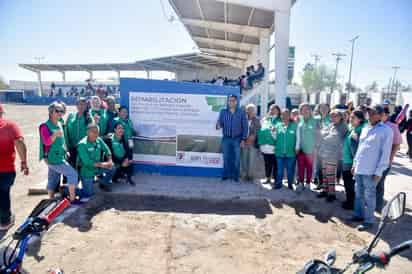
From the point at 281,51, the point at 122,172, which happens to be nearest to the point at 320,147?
the point at 122,172

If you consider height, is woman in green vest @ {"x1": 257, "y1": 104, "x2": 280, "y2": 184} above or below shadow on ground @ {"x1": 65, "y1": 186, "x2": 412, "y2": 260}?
above

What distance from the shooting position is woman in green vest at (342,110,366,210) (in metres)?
4.69

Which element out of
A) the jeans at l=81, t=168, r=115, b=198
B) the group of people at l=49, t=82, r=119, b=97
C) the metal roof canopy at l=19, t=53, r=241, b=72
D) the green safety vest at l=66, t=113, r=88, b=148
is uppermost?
the metal roof canopy at l=19, t=53, r=241, b=72

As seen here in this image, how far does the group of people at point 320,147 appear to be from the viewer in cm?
411

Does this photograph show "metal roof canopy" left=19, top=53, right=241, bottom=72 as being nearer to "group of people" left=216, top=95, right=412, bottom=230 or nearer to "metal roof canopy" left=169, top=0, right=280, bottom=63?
"metal roof canopy" left=169, top=0, right=280, bottom=63

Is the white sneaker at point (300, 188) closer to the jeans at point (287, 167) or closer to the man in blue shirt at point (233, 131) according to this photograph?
the jeans at point (287, 167)

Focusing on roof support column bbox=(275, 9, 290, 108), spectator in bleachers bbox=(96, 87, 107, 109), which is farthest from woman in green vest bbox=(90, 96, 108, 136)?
roof support column bbox=(275, 9, 290, 108)

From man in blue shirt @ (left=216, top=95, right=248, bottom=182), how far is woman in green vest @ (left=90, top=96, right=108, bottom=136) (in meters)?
2.58

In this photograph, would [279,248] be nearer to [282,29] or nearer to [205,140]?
[205,140]

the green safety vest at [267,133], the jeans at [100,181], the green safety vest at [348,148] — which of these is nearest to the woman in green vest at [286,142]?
the green safety vest at [267,133]

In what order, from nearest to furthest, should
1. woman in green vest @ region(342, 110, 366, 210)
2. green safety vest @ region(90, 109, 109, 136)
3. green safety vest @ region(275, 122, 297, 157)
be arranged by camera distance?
woman in green vest @ region(342, 110, 366, 210)
green safety vest @ region(275, 122, 297, 157)
green safety vest @ region(90, 109, 109, 136)

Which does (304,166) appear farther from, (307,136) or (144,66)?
(144,66)

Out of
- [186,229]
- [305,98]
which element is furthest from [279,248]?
[305,98]

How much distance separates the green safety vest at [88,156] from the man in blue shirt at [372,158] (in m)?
4.60
